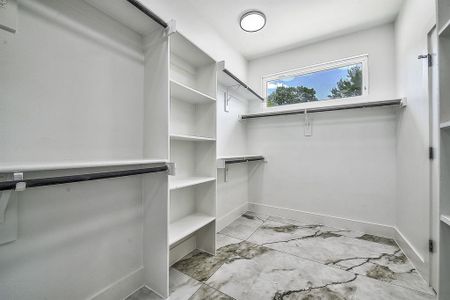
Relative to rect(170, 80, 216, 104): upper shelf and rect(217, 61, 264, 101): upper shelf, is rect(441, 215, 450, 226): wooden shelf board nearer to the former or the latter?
rect(170, 80, 216, 104): upper shelf

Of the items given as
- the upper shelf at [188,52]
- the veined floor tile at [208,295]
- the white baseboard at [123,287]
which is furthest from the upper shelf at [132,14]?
the veined floor tile at [208,295]

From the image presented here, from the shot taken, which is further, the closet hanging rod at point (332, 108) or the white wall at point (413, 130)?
the closet hanging rod at point (332, 108)

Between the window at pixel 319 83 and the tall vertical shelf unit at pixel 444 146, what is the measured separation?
186 centimetres

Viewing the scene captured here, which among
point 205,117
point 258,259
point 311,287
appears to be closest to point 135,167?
point 205,117

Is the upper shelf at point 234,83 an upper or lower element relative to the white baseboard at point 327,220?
upper

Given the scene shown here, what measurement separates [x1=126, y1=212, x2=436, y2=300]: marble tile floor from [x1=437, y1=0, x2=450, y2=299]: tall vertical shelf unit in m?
0.74

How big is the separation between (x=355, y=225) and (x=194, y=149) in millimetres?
2325

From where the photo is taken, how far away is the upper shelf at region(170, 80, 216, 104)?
1531 mm

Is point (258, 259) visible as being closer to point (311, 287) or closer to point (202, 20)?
point (311, 287)

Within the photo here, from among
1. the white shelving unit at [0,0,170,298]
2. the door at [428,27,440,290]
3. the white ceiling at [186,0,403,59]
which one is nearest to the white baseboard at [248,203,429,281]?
the door at [428,27,440,290]

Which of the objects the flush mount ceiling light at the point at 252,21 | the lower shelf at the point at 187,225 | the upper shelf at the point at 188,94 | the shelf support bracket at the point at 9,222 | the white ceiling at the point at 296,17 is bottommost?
the lower shelf at the point at 187,225

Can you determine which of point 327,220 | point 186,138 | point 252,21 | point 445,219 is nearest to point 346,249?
point 327,220

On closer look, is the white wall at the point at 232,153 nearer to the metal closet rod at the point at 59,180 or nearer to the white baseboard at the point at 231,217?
the white baseboard at the point at 231,217

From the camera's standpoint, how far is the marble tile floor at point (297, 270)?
1.39m
